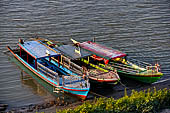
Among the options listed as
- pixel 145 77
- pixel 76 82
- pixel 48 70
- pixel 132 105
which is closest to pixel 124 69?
pixel 145 77

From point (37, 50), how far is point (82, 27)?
1171 cm

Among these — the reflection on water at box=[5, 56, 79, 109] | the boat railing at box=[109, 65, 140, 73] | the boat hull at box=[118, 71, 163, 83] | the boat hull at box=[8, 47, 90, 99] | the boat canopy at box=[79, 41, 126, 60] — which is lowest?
the reflection on water at box=[5, 56, 79, 109]

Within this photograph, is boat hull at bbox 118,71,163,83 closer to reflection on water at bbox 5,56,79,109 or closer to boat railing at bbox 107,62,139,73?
boat railing at bbox 107,62,139,73

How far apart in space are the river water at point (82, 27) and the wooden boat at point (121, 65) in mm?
2685

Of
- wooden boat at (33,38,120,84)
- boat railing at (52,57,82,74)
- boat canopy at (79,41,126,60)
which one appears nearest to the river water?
boat railing at (52,57,82,74)

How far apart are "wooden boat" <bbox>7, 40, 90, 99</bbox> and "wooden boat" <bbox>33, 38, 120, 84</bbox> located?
3.05ft

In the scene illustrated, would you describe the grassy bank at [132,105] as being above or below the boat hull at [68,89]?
above

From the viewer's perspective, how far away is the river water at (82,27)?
28344 millimetres

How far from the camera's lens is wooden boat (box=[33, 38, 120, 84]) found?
1004 inches

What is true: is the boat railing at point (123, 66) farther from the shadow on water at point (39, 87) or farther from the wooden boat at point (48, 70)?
the shadow on water at point (39, 87)

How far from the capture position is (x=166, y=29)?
40.3 m

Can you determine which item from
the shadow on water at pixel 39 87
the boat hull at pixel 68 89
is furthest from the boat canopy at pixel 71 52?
the shadow on water at pixel 39 87

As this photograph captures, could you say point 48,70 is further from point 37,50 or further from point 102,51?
point 102,51

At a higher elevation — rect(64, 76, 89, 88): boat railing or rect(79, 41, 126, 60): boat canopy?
rect(79, 41, 126, 60): boat canopy
